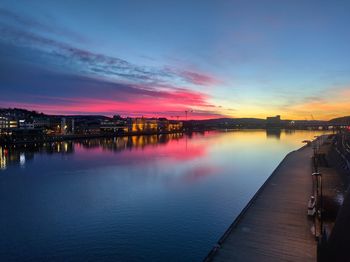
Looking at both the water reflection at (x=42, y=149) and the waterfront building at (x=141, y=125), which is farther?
the waterfront building at (x=141, y=125)

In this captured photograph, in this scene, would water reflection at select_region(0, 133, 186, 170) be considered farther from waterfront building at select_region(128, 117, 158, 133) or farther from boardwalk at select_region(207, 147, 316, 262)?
waterfront building at select_region(128, 117, 158, 133)

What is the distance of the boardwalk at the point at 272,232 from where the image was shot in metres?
10.1

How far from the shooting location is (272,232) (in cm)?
1211

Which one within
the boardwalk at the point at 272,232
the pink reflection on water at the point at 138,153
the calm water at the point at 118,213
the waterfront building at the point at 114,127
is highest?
the waterfront building at the point at 114,127

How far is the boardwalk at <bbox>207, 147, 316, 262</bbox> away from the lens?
33.2ft

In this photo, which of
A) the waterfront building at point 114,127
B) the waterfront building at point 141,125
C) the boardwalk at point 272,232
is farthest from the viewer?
the waterfront building at point 141,125

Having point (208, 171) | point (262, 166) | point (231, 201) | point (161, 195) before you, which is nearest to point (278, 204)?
point (231, 201)

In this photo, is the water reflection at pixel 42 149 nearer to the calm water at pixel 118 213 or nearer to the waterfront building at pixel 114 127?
the calm water at pixel 118 213

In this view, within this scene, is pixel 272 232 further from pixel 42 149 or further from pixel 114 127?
pixel 114 127

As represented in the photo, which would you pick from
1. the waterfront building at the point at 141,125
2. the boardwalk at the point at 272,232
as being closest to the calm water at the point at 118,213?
the boardwalk at the point at 272,232

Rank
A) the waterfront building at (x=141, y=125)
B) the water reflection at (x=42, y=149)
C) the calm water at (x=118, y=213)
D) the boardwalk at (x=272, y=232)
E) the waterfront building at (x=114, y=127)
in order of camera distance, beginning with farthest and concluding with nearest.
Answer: the waterfront building at (x=141, y=125)
the waterfront building at (x=114, y=127)
the water reflection at (x=42, y=149)
the calm water at (x=118, y=213)
the boardwalk at (x=272, y=232)

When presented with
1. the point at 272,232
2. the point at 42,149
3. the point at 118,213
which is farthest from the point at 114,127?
the point at 272,232

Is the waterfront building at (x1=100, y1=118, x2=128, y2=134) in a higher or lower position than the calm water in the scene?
higher

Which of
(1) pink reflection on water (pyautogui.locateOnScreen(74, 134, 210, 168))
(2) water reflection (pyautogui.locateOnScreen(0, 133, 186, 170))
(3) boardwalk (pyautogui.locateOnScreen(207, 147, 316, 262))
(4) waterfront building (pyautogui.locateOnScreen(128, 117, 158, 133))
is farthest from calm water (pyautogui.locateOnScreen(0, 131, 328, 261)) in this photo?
(4) waterfront building (pyautogui.locateOnScreen(128, 117, 158, 133))
